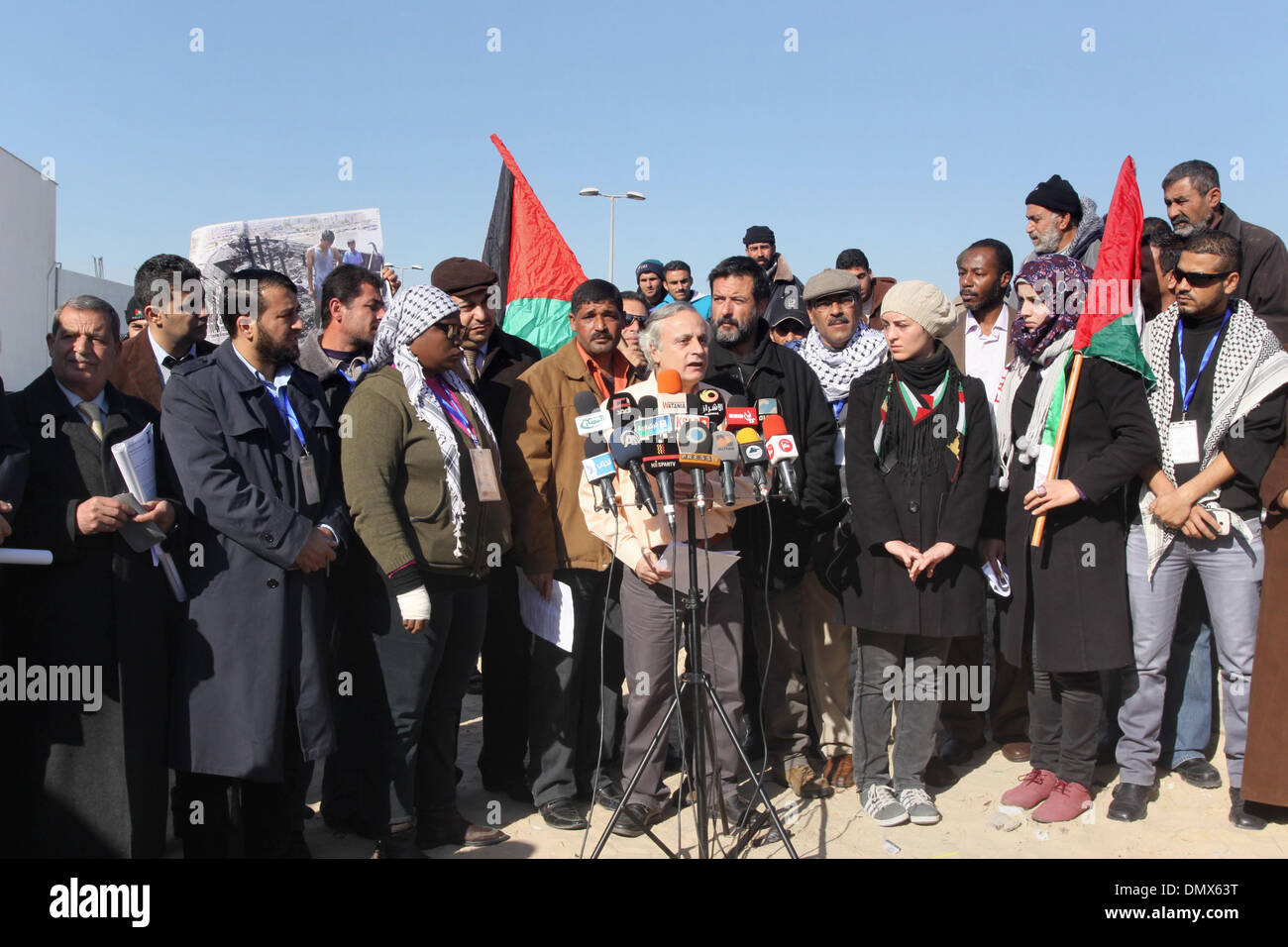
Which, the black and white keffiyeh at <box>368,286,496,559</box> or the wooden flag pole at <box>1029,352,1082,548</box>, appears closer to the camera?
the black and white keffiyeh at <box>368,286,496,559</box>

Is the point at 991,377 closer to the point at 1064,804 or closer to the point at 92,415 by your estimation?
the point at 1064,804

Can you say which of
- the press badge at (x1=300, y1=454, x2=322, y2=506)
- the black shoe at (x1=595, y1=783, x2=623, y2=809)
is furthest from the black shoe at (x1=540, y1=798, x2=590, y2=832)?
the press badge at (x1=300, y1=454, x2=322, y2=506)

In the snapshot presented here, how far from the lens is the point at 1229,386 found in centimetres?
489

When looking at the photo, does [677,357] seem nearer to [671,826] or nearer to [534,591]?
[534,591]

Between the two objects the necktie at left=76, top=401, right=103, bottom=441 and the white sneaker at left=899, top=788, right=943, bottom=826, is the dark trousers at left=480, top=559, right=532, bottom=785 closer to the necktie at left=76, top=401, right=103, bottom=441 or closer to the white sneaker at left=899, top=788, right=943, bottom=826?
the white sneaker at left=899, top=788, right=943, bottom=826

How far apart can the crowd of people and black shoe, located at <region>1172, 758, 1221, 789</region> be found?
0.06 feet

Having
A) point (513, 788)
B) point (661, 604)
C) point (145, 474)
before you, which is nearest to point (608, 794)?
point (513, 788)

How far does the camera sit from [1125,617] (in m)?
4.94

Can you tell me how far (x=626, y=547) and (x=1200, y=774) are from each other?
10.6 feet

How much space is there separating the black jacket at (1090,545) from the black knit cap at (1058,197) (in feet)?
6.08

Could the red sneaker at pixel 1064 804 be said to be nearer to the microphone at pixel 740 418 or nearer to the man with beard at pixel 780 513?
the man with beard at pixel 780 513

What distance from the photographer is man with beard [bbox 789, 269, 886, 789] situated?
547cm

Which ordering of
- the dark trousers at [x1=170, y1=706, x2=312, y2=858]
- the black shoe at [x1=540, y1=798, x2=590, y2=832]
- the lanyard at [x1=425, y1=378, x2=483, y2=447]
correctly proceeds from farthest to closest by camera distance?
the black shoe at [x1=540, y1=798, x2=590, y2=832] → the lanyard at [x1=425, y1=378, x2=483, y2=447] → the dark trousers at [x1=170, y1=706, x2=312, y2=858]
